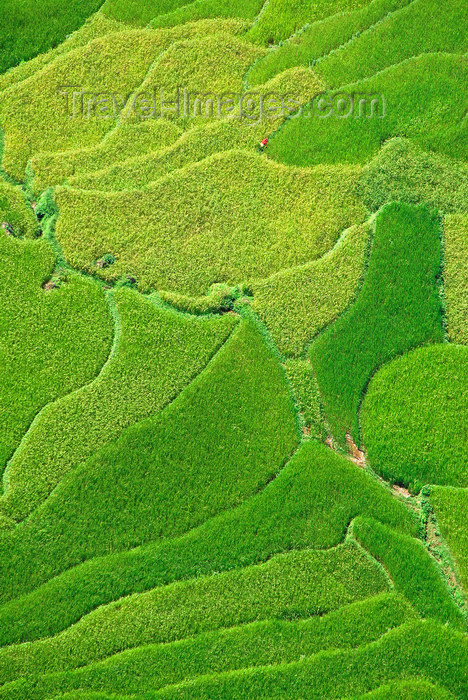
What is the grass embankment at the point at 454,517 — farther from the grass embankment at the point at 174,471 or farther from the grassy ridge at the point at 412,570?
the grass embankment at the point at 174,471

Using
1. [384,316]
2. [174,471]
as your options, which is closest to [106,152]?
[384,316]

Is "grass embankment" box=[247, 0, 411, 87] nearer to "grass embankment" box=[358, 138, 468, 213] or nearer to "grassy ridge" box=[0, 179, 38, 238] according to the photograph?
"grass embankment" box=[358, 138, 468, 213]

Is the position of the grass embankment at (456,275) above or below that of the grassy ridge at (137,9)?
below

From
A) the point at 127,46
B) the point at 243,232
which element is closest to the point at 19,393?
the point at 243,232

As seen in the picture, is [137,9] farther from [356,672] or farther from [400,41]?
[356,672]

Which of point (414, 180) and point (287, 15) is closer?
point (414, 180)

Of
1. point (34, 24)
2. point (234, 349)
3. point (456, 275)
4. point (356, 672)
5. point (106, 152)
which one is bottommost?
point (356, 672)

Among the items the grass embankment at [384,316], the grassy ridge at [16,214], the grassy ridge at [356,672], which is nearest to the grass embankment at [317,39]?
the grass embankment at [384,316]
